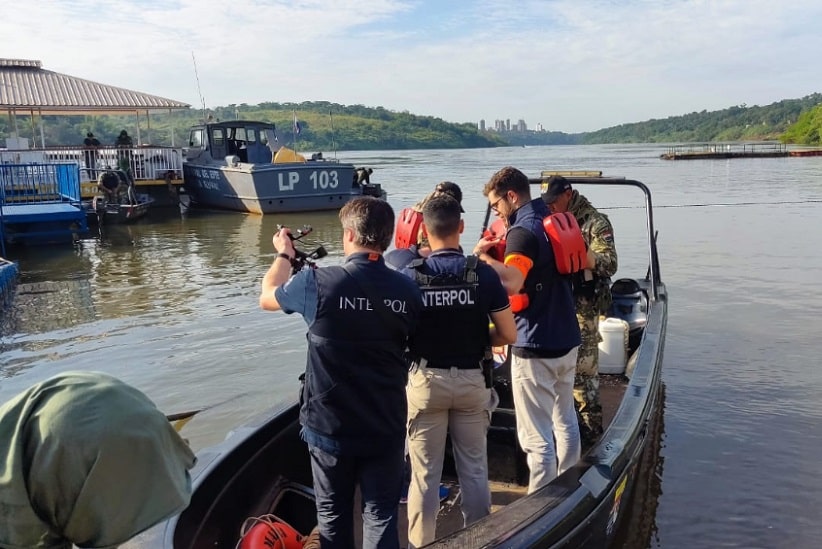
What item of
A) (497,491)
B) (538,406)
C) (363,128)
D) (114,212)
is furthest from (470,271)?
(363,128)

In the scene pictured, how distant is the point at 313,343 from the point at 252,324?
658cm

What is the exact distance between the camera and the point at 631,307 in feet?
21.4

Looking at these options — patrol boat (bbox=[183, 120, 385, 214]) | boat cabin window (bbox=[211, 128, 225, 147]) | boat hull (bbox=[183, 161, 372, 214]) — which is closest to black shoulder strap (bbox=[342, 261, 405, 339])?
patrol boat (bbox=[183, 120, 385, 214])

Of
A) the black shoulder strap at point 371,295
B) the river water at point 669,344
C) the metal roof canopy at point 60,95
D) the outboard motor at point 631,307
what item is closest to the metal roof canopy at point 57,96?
the metal roof canopy at point 60,95

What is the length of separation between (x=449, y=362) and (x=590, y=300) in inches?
55.1

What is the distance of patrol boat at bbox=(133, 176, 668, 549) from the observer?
2572mm

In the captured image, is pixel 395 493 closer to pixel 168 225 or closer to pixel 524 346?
pixel 524 346

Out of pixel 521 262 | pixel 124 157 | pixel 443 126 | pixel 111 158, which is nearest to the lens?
pixel 521 262

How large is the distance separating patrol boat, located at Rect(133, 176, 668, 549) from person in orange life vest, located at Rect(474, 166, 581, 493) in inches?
9.0

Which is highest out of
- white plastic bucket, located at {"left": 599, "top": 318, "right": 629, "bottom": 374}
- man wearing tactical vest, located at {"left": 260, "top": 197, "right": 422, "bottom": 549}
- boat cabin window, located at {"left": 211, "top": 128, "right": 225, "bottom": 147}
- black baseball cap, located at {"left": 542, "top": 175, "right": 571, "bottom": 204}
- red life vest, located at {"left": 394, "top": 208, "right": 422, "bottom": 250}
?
boat cabin window, located at {"left": 211, "top": 128, "right": 225, "bottom": 147}

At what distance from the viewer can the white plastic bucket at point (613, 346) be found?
5.35 metres

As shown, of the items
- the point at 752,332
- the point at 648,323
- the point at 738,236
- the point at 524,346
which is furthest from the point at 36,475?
the point at 738,236

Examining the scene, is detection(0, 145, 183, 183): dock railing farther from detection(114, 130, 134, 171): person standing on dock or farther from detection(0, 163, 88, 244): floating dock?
detection(0, 163, 88, 244): floating dock

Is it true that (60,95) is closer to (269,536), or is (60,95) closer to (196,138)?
(196,138)
